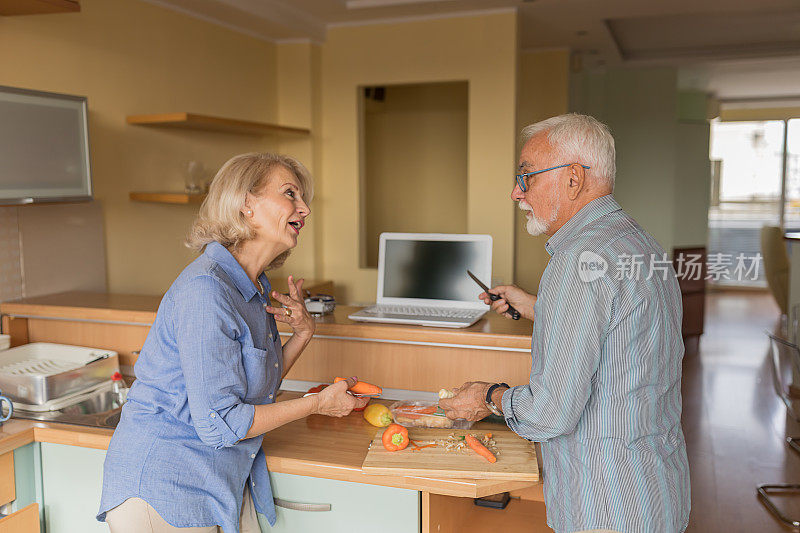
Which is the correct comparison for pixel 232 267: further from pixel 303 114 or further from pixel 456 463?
pixel 303 114

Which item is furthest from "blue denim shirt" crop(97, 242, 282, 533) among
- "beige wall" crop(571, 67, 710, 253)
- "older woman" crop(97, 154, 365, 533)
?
"beige wall" crop(571, 67, 710, 253)

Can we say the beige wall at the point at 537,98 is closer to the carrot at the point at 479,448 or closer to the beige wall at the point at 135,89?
the beige wall at the point at 135,89

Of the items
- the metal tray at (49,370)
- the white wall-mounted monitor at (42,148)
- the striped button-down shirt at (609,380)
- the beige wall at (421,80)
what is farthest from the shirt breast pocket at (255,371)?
the beige wall at (421,80)

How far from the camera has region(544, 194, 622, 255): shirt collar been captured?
4.81 ft

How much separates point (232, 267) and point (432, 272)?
3.66 ft

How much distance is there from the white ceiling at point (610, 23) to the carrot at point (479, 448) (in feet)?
9.94

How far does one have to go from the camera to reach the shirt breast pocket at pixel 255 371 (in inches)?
61.4

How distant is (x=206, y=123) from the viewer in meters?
3.71

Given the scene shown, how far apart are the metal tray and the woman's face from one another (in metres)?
1.07

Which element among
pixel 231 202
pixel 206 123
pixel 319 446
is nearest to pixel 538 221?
pixel 231 202

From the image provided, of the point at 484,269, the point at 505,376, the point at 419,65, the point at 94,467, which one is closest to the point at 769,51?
the point at 419,65

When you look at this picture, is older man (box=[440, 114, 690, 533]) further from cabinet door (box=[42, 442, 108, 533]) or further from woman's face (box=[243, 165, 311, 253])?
cabinet door (box=[42, 442, 108, 533])

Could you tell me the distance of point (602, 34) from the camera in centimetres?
539

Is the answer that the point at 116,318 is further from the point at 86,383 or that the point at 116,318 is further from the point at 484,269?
the point at 484,269
